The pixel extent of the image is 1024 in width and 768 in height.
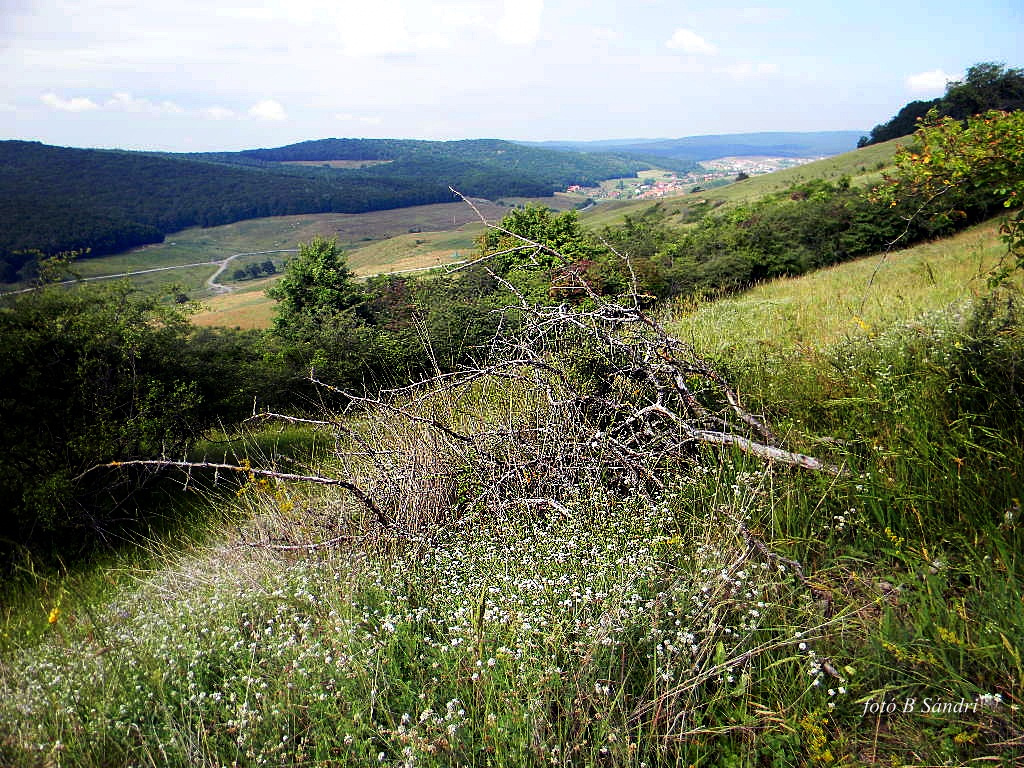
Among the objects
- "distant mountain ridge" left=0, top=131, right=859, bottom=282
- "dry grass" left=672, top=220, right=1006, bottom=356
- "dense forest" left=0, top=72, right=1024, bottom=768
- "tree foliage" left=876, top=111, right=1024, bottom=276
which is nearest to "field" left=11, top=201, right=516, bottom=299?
"distant mountain ridge" left=0, top=131, right=859, bottom=282

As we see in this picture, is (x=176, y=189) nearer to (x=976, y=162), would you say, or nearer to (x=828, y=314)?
(x=828, y=314)

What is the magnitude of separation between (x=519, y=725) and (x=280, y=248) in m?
141

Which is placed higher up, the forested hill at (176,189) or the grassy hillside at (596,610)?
the forested hill at (176,189)

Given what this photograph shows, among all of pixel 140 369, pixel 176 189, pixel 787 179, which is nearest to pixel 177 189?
pixel 176 189

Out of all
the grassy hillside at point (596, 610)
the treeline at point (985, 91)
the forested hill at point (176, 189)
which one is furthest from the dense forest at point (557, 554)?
the forested hill at point (176, 189)

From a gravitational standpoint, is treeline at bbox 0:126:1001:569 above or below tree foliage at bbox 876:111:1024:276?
below

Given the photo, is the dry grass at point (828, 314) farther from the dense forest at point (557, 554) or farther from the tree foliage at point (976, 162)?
the tree foliage at point (976, 162)

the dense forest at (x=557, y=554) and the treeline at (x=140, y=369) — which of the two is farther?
the treeline at (x=140, y=369)

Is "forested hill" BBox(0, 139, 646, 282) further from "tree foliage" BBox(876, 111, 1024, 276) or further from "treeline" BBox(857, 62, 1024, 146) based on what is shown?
"tree foliage" BBox(876, 111, 1024, 276)

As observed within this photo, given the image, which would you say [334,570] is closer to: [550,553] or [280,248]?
[550,553]

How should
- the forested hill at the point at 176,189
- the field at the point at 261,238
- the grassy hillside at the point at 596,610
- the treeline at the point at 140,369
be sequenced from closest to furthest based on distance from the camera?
the grassy hillside at the point at 596,610 < the treeline at the point at 140,369 < the field at the point at 261,238 < the forested hill at the point at 176,189

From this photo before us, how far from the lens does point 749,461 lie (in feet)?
12.3

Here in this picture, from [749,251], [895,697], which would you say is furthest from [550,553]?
[749,251]

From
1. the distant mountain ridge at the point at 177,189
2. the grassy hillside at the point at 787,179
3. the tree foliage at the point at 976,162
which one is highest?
the distant mountain ridge at the point at 177,189
